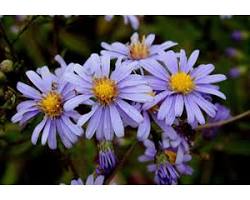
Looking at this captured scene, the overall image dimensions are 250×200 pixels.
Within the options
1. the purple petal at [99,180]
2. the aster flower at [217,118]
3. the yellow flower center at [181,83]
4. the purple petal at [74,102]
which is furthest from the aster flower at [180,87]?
the aster flower at [217,118]

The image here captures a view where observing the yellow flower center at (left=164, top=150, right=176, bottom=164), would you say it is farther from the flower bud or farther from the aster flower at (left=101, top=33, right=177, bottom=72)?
the flower bud

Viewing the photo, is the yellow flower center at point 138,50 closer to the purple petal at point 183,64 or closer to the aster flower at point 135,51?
the aster flower at point 135,51

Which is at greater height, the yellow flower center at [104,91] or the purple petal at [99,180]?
the yellow flower center at [104,91]
